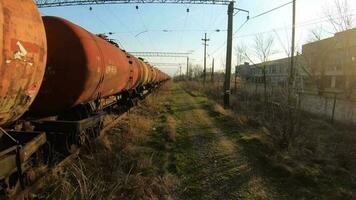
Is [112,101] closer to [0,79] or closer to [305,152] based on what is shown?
[305,152]

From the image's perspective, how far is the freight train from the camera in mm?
4203

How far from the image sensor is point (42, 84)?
20.9 feet

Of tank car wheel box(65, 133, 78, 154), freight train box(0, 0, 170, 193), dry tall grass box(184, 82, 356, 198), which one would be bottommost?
dry tall grass box(184, 82, 356, 198)

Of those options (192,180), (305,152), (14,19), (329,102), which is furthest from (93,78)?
(329,102)

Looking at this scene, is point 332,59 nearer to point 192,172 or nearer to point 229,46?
point 229,46

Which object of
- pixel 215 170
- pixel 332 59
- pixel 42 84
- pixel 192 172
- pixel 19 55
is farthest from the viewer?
pixel 332 59

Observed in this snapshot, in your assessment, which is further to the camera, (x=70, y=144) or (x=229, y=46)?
(x=229, y=46)

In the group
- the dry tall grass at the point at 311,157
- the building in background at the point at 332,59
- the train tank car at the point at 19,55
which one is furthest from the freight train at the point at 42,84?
the building in background at the point at 332,59

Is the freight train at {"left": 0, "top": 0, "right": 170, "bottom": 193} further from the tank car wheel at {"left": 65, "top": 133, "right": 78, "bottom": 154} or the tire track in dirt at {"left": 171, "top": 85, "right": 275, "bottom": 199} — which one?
the tire track in dirt at {"left": 171, "top": 85, "right": 275, "bottom": 199}

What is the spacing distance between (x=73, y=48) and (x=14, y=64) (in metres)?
2.72

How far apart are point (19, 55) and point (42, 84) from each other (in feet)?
7.24

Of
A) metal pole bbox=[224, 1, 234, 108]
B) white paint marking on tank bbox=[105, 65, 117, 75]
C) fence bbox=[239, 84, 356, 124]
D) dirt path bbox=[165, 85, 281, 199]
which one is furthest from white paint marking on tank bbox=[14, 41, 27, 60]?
metal pole bbox=[224, 1, 234, 108]

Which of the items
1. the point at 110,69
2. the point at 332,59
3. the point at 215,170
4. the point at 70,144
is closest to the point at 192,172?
the point at 215,170

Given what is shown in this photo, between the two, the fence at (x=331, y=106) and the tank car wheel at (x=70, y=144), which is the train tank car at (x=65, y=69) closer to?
the tank car wheel at (x=70, y=144)
